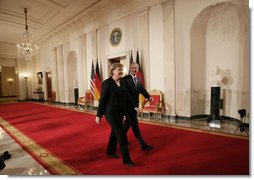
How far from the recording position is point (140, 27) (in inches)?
266

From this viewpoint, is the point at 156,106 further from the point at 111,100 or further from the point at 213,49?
the point at 111,100

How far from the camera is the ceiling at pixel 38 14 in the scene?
8.09 meters

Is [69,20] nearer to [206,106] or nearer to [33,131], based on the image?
[33,131]

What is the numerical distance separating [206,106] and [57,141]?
4836 millimetres

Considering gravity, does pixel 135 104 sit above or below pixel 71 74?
below

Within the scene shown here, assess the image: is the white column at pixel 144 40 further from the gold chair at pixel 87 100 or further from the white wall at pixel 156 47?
the gold chair at pixel 87 100

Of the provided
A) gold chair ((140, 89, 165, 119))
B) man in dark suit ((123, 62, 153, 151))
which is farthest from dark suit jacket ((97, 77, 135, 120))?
gold chair ((140, 89, 165, 119))

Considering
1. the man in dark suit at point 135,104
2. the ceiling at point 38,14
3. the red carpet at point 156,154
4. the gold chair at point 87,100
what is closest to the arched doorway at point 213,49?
the red carpet at point 156,154

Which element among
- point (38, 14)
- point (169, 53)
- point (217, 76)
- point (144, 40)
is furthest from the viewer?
point (38, 14)

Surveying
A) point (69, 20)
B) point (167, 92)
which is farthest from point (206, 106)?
point (69, 20)

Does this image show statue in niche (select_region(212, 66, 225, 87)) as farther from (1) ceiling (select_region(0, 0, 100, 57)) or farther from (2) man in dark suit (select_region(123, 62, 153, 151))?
(1) ceiling (select_region(0, 0, 100, 57))

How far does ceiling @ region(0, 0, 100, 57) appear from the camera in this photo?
809 centimetres

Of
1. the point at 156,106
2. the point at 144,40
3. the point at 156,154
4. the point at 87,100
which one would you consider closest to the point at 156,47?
the point at 144,40

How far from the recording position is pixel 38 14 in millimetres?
9359
